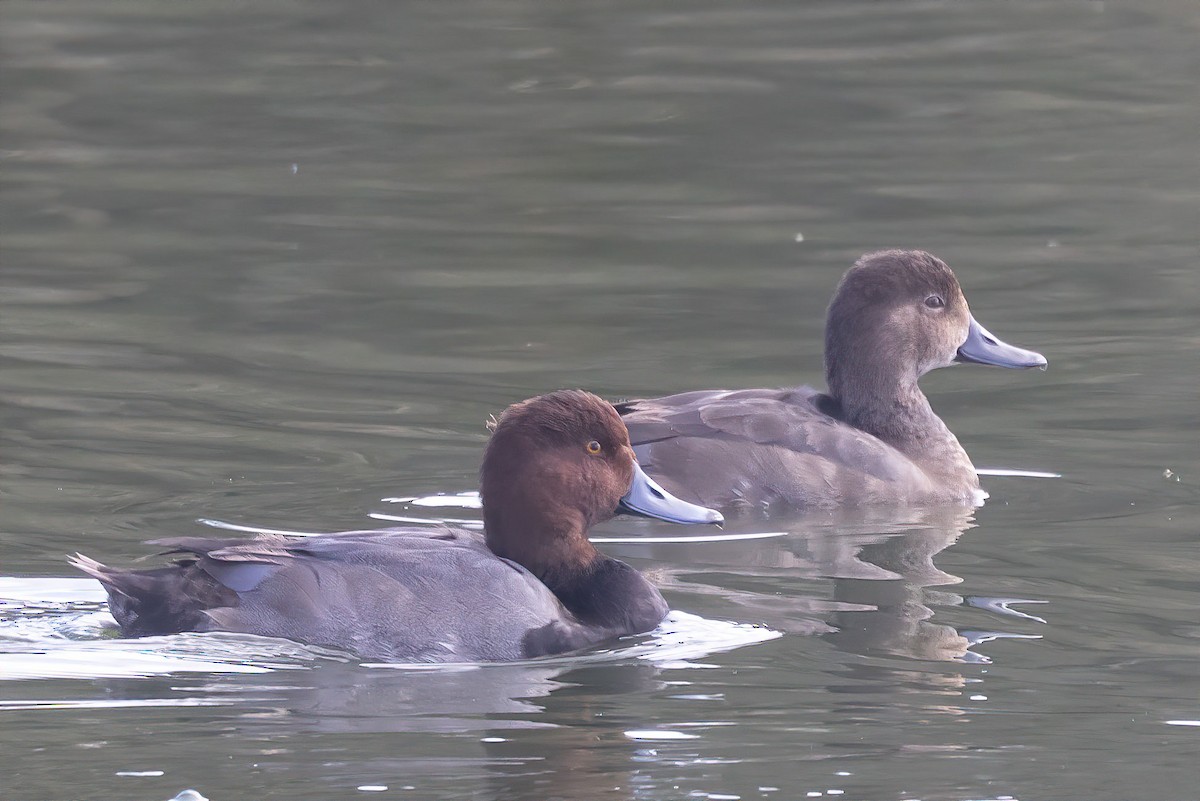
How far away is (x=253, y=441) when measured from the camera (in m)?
10.7

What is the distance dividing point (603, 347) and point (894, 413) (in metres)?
2.56

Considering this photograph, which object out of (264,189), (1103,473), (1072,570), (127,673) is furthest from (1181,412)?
(264,189)

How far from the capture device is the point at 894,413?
424 inches

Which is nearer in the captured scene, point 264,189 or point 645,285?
point 645,285

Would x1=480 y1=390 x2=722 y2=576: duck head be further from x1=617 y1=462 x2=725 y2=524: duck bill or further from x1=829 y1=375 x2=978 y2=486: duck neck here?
x1=829 y1=375 x2=978 y2=486: duck neck

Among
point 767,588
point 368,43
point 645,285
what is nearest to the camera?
point 767,588

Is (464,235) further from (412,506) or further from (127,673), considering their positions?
(127,673)

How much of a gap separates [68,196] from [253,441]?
734cm

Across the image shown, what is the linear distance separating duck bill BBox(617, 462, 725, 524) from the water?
1.08 feet

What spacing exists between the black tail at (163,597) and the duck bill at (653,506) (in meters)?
1.61

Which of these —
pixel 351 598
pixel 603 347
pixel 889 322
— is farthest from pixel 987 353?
pixel 351 598

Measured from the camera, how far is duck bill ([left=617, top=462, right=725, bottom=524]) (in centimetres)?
827

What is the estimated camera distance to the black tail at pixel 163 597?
24.3ft

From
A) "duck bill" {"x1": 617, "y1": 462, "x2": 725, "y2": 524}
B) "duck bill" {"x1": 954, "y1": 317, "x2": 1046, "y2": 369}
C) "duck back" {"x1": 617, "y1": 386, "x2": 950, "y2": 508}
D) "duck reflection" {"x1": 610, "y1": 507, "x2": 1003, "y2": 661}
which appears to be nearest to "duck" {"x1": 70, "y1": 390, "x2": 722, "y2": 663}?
"duck bill" {"x1": 617, "y1": 462, "x2": 725, "y2": 524}
